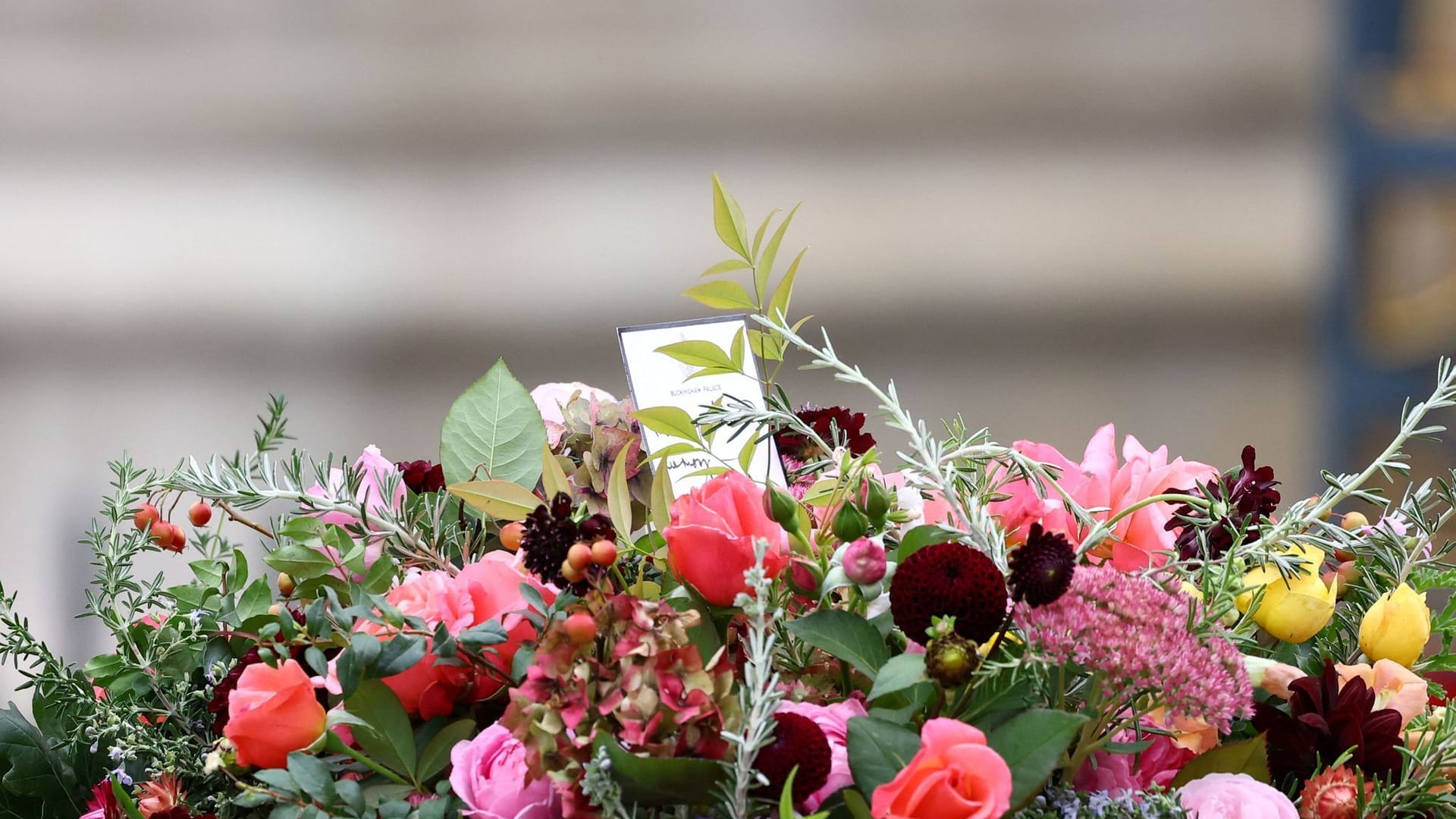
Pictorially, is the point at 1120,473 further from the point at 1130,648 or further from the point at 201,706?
the point at 201,706

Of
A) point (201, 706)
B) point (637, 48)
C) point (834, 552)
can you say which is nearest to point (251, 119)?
point (637, 48)

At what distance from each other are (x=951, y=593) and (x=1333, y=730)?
157 mm

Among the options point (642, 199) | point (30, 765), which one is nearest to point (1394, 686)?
point (30, 765)

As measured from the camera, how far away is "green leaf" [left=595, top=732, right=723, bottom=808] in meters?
0.25

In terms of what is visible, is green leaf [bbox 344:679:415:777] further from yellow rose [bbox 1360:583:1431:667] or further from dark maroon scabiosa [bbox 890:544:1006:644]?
yellow rose [bbox 1360:583:1431:667]

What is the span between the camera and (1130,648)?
27 cm

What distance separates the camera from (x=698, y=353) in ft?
1.24

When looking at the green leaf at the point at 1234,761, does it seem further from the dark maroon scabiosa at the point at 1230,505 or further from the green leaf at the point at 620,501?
the green leaf at the point at 620,501

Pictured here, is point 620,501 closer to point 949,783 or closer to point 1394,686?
point 949,783

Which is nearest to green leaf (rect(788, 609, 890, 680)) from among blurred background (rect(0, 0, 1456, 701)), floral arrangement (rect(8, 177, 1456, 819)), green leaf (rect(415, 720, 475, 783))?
floral arrangement (rect(8, 177, 1456, 819))

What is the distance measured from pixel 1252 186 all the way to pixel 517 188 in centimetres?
100

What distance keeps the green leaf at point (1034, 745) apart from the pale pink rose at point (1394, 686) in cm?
16

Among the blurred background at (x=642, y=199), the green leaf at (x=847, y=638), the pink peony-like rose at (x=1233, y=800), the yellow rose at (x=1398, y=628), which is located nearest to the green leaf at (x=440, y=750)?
the green leaf at (x=847, y=638)

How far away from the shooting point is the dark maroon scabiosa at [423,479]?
424 mm
